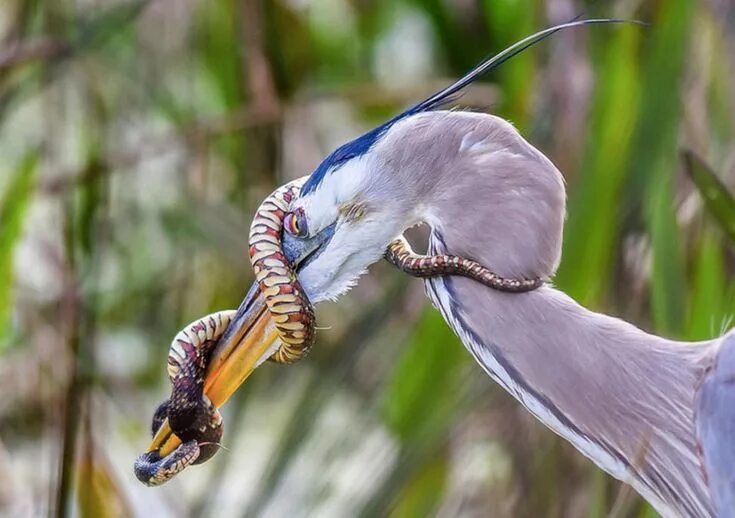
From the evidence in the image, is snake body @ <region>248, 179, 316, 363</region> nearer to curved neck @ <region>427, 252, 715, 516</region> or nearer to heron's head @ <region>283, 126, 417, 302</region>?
heron's head @ <region>283, 126, 417, 302</region>

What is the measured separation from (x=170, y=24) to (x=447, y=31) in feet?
1.29

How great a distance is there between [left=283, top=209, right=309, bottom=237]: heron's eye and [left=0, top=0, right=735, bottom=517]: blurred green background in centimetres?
15

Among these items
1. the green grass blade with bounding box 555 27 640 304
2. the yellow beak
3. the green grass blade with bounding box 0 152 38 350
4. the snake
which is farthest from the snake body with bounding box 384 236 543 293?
the green grass blade with bounding box 0 152 38 350

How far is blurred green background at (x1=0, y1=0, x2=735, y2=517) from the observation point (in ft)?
3.26

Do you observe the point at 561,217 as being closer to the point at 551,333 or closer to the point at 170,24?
the point at 551,333

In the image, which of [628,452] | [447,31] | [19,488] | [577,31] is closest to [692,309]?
[628,452]

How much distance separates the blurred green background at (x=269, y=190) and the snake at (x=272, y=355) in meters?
0.09

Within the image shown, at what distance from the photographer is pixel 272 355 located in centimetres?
85

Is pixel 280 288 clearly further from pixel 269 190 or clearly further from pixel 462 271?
pixel 269 190

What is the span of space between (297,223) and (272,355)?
10cm

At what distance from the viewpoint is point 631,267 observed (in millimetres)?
1232

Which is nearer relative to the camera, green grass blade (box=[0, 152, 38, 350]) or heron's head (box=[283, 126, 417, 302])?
heron's head (box=[283, 126, 417, 302])

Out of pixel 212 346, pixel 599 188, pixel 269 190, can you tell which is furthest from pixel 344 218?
pixel 269 190

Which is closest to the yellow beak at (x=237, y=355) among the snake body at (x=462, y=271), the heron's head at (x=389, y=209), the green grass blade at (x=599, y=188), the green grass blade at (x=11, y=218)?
the heron's head at (x=389, y=209)
